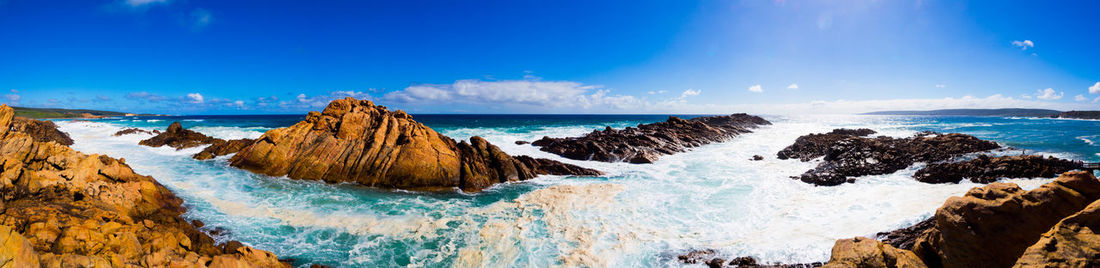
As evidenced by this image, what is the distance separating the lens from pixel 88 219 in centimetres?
862

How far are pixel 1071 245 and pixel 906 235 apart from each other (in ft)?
16.0

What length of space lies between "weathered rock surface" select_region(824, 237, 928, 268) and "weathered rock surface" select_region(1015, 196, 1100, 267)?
153 centimetres

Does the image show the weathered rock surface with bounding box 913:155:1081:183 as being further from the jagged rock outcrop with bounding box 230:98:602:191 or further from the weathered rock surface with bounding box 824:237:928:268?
the jagged rock outcrop with bounding box 230:98:602:191

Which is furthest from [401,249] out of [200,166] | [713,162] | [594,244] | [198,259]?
[713,162]

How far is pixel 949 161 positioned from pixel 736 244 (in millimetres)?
19260

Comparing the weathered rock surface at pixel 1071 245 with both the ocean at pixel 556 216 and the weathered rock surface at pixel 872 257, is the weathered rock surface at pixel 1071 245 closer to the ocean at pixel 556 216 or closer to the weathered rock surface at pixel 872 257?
the weathered rock surface at pixel 872 257

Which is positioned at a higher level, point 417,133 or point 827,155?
point 417,133

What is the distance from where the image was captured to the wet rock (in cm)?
927

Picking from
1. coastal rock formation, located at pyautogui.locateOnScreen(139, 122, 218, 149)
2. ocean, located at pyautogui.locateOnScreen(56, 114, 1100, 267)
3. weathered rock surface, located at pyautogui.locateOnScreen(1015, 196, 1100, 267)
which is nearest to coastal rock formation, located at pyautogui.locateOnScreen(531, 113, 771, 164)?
ocean, located at pyautogui.locateOnScreen(56, 114, 1100, 267)

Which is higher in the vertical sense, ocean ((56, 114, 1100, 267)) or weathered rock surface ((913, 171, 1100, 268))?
weathered rock surface ((913, 171, 1100, 268))

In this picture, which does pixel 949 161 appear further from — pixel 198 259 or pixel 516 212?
pixel 198 259

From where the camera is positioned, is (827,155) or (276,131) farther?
(827,155)

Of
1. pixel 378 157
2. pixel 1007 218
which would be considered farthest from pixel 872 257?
pixel 378 157

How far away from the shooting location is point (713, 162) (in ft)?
86.8
